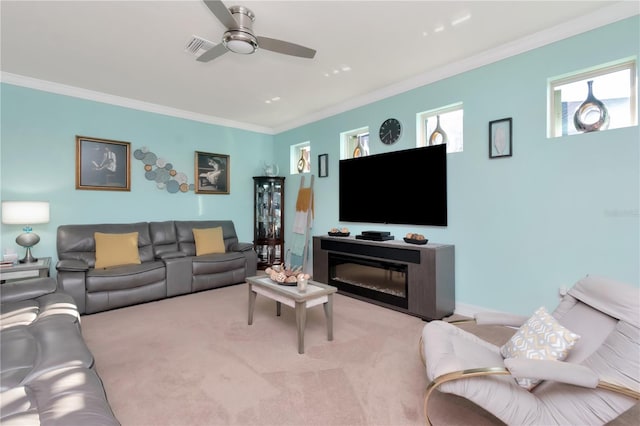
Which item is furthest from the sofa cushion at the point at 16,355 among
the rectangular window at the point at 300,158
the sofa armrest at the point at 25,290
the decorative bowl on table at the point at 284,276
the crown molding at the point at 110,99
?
the rectangular window at the point at 300,158

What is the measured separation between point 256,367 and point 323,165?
3.37m

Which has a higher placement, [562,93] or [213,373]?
[562,93]

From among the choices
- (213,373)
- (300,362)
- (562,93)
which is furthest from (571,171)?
(213,373)

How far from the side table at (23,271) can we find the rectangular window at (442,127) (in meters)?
4.48

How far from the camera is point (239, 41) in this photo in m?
2.26

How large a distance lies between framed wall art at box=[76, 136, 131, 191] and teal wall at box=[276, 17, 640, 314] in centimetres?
401

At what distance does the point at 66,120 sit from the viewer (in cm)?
394

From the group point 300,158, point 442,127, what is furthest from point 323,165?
point 442,127

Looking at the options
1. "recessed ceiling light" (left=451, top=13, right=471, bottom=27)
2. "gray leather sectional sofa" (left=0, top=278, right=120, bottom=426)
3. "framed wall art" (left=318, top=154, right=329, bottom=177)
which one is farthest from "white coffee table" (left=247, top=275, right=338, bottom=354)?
"recessed ceiling light" (left=451, top=13, right=471, bottom=27)

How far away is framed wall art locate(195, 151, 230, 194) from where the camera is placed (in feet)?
16.8

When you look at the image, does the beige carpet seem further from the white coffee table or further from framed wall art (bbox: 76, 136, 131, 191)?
framed wall art (bbox: 76, 136, 131, 191)

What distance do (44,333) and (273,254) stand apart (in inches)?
156

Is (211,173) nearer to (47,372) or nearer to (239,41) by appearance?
(239,41)

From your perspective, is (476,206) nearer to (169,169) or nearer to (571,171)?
(571,171)
